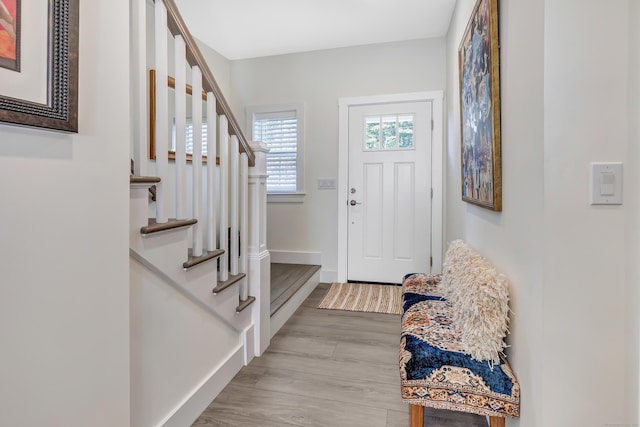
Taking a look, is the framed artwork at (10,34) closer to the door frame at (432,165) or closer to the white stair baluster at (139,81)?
the white stair baluster at (139,81)

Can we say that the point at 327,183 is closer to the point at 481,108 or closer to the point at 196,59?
the point at 481,108

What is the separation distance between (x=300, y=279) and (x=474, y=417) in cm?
188

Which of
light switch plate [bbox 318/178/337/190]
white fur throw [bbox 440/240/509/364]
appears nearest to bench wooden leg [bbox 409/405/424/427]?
white fur throw [bbox 440/240/509/364]

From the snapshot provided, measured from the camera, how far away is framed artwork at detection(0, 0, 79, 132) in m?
0.73

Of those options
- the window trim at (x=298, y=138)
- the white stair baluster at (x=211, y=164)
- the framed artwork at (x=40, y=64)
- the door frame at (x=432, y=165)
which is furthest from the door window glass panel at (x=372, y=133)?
the framed artwork at (x=40, y=64)

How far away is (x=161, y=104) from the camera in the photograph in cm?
129

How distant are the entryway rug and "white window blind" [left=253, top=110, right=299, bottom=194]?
1.24 m

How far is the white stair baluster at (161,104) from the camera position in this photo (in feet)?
4.21

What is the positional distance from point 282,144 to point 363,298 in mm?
1929

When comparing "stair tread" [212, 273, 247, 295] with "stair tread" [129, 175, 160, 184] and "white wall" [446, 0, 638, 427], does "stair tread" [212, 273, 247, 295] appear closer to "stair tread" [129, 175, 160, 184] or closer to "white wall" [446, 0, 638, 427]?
"stair tread" [129, 175, 160, 184]

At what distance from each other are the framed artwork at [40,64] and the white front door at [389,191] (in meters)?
2.96

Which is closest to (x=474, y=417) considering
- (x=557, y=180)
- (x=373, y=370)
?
(x=373, y=370)

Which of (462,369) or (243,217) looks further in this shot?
(243,217)

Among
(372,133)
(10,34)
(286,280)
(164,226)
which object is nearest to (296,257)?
(286,280)
